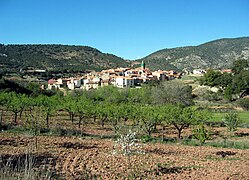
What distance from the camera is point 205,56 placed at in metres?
127

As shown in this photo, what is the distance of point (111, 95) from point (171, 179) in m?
45.4

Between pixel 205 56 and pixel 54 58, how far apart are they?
2562 inches

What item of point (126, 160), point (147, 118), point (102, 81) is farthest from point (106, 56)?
point (126, 160)

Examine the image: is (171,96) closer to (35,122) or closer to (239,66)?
(239,66)

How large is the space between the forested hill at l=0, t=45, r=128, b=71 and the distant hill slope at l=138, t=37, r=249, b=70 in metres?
21.6

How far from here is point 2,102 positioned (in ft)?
96.4

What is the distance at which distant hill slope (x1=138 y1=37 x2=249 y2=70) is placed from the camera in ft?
388

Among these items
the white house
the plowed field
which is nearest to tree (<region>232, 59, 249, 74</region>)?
the white house

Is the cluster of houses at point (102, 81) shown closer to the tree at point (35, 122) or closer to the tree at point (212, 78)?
the tree at point (212, 78)

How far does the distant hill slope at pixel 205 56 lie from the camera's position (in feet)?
388

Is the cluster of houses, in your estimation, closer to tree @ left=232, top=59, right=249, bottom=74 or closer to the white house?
the white house

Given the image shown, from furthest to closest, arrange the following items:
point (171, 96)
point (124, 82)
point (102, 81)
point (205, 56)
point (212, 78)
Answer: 1. point (205, 56)
2. point (102, 81)
3. point (124, 82)
4. point (212, 78)
5. point (171, 96)

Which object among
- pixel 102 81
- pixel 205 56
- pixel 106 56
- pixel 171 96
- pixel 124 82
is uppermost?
pixel 106 56

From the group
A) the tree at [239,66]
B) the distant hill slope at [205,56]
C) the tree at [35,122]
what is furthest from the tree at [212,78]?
the tree at [35,122]
